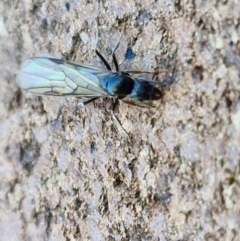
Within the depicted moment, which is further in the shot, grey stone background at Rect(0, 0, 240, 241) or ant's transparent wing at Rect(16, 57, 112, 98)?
ant's transparent wing at Rect(16, 57, 112, 98)

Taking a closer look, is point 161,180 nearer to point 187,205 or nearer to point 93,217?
point 187,205

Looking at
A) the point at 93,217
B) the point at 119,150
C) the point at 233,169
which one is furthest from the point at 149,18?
the point at 93,217

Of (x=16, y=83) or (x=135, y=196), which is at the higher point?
(x=16, y=83)

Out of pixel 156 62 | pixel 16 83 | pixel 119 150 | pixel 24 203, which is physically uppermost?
pixel 156 62

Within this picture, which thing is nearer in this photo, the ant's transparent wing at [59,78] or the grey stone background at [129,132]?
the grey stone background at [129,132]

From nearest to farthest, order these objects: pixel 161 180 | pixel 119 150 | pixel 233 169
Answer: pixel 233 169 < pixel 161 180 < pixel 119 150
